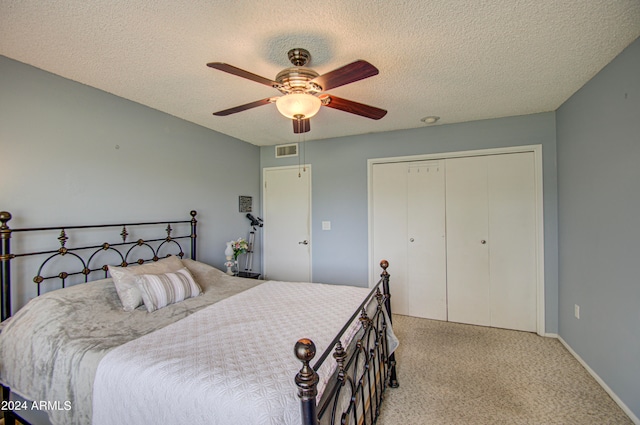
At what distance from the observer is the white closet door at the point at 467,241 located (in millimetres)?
3348

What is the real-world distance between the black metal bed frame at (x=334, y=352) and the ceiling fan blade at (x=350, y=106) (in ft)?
4.32

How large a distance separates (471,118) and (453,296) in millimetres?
2143

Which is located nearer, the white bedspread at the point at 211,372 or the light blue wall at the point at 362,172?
the white bedspread at the point at 211,372

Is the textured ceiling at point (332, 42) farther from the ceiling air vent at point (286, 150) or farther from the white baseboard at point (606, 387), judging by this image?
the white baseboard at point (606, 387)

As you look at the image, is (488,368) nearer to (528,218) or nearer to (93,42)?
(528,218)

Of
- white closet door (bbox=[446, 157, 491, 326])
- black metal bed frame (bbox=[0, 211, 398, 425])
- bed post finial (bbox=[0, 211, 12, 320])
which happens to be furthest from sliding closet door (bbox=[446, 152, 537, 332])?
bed post finial (bbox=[0, 211, 12, 320])

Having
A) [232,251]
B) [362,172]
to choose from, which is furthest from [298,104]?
[232,251]

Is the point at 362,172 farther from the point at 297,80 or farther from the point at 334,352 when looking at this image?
the point at 334,352

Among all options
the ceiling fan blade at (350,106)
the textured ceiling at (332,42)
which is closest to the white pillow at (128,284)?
the textured ceiling at (332,42)

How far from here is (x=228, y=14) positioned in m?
1.54

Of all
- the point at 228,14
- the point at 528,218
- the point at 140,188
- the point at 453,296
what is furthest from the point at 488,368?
the point at 140,188

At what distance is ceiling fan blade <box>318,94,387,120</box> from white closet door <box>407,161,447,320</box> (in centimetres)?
182

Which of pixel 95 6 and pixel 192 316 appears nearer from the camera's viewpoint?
pixel 95 6

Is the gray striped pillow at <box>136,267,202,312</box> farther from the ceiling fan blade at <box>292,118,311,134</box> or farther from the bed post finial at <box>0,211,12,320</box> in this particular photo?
the ceiling fan blade at <box>292,118,311,134</box>
